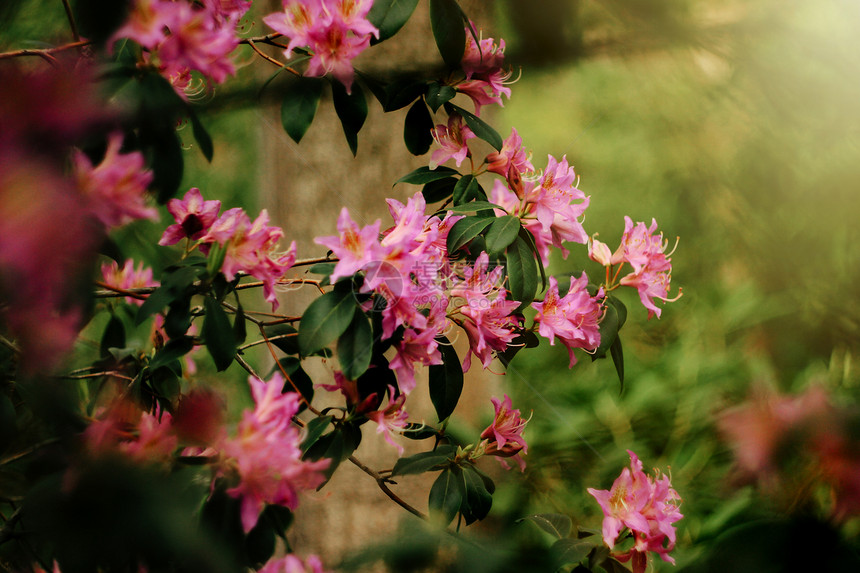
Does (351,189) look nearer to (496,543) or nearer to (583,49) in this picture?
(583,49)

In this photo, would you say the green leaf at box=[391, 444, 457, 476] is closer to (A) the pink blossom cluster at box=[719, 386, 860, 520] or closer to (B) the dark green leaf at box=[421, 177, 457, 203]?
(B) the dark green leaf at box=[421, 177, 457, 203]

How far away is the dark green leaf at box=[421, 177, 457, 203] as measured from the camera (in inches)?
29.0

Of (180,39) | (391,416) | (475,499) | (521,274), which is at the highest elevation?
(180,39)

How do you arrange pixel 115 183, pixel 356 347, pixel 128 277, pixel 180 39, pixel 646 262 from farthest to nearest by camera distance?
1. pixel 128 277
2. pixel 646 262
3. pixel 356 347
4. pixel 180 39
5. pixel 115 183

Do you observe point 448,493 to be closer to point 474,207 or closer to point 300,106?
point 474,207

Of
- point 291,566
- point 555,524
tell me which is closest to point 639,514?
point 555,524

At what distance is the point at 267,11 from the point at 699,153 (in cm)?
42

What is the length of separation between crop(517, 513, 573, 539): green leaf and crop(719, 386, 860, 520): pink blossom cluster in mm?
394

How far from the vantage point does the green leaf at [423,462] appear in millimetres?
604

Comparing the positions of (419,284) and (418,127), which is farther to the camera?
(418,127)

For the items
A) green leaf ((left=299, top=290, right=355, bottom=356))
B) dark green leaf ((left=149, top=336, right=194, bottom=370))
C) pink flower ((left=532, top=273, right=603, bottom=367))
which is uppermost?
green leaf ((left=299, top=290, right=355, bottom=356))

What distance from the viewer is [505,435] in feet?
2.25

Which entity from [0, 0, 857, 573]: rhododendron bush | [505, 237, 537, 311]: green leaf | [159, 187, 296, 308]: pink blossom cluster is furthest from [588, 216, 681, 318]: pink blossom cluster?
[159, 187, 296, 308]: pink blossom cluster

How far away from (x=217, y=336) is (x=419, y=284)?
6.5 inches
